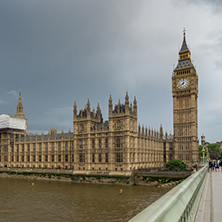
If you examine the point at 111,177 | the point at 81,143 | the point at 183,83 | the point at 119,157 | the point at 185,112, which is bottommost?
the point at 111,177

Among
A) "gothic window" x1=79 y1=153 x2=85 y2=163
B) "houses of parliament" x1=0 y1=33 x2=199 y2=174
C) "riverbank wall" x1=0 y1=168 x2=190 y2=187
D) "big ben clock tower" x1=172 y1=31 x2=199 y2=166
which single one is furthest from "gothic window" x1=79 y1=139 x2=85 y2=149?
"big ben clock tower" x1=172 y1=31 x2=199 y2=166

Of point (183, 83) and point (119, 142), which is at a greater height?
point (183, 83)

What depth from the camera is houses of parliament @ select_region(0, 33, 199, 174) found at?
251ft

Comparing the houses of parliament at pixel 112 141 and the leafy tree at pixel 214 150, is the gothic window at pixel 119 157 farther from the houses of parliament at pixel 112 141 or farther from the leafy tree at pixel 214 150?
the leafy tree at pixel 214 150

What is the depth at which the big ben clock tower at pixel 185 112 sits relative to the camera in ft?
326

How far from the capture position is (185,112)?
104m

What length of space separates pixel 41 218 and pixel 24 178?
5849 cm

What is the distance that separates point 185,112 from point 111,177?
164 ft

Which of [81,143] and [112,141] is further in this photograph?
[81,143]

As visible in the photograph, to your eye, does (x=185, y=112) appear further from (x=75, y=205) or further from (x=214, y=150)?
(x=214, y=150)

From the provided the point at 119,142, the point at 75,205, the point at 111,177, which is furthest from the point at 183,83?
the point at 75,205

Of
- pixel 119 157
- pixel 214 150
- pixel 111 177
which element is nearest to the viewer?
pixel 111 177

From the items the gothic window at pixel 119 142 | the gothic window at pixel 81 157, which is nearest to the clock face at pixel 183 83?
the gothic window at pixel 119 142

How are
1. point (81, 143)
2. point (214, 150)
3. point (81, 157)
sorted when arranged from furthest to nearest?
1. point (214, 150)
2. point (81, 143)
3. point (81, 157)
